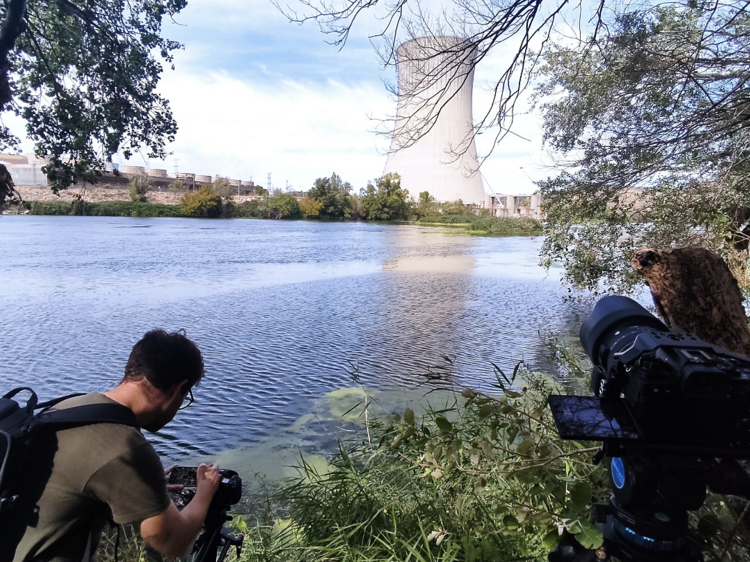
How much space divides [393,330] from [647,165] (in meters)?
3.95

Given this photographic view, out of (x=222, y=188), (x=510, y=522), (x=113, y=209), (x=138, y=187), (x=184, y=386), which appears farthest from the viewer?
(x=222, y=188)

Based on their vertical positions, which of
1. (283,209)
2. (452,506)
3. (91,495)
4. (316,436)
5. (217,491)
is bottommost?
(316,436)

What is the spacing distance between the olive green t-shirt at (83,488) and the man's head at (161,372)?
15 cm

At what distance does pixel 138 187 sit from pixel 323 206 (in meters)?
14.5

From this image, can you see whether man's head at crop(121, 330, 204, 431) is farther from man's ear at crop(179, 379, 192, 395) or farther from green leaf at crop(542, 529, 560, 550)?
green leaf at crop(542, 529, 560, 550)

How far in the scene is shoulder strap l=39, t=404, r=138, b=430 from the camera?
3.48ft

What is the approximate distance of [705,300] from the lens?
178 cm

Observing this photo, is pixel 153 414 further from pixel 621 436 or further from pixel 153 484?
pixel 621 436

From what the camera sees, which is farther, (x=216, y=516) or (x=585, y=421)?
(x=216, y=516)

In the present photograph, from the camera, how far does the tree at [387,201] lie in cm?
4347

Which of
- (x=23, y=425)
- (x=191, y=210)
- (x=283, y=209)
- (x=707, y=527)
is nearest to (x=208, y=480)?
(x=23, y=425)

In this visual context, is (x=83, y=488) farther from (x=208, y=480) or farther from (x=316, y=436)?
(x=316, y=436)

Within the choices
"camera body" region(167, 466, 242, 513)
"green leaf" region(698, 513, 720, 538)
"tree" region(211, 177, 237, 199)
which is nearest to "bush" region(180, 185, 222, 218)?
"tree" region(211, 177, 237, 199)

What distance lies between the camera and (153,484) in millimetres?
1121
